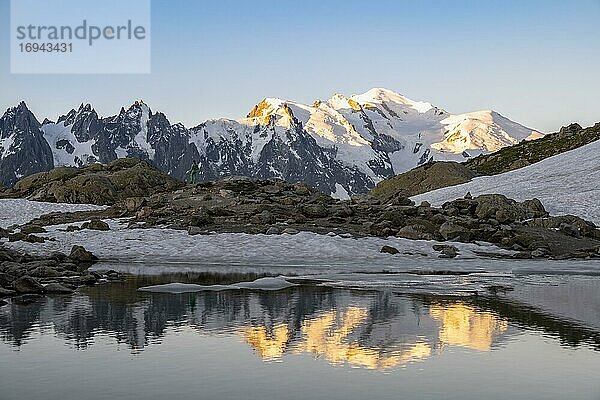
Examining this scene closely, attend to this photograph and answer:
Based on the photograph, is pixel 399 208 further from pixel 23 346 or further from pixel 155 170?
pixel 155 170

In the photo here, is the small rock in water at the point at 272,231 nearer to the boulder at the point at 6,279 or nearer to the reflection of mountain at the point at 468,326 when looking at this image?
the boulder at the point at 6,279

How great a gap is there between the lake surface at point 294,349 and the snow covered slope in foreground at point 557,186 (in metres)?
33.3

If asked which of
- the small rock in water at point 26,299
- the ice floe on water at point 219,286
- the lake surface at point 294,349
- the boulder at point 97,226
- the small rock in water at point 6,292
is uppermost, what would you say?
the boulder at point 97,226

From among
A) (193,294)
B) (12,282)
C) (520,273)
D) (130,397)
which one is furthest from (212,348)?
(520,273)

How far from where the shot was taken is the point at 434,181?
78.2 metres

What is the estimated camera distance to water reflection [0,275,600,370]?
41.9 feet

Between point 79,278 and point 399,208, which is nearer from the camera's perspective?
point 79,278

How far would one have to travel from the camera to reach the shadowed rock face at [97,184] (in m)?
65.4

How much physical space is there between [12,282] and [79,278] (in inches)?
111

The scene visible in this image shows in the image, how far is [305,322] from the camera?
49.9 ft

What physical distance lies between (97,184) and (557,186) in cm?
4028

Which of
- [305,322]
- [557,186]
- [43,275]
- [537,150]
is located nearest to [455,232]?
[43,275]

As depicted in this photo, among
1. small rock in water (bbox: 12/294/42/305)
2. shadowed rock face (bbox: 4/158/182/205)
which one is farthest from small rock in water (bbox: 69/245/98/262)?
shadowed rock face (bbox: 4/158/182/205)

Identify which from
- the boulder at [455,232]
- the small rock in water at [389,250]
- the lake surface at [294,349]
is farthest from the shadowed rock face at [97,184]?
the lake surface at [294,349]
